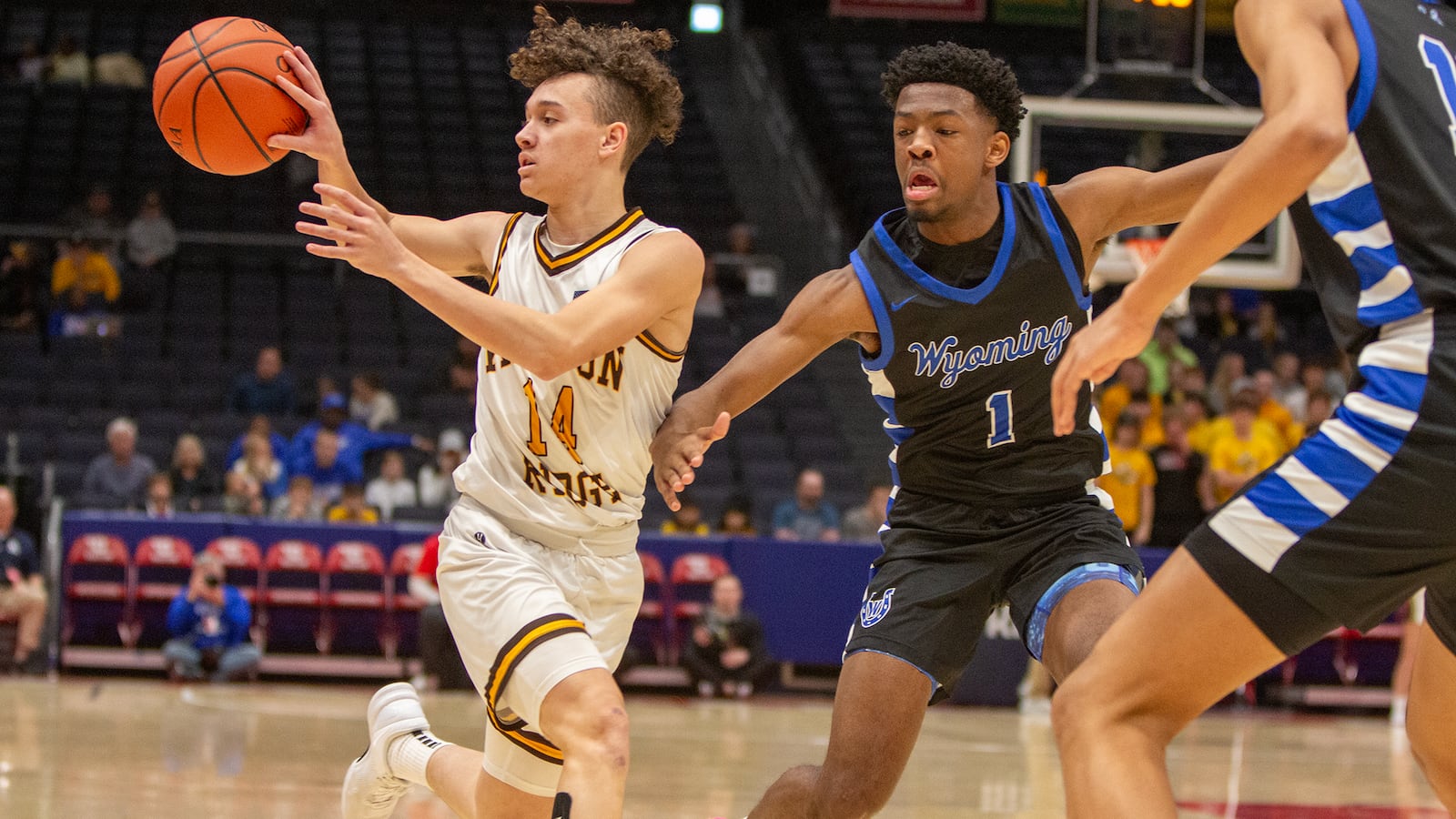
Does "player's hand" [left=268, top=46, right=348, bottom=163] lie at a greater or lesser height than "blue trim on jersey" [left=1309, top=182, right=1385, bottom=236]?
greater

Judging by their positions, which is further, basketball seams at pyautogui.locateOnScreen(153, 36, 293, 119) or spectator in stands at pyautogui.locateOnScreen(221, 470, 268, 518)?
spectator in stands at pyautogui.locateOnScreen(221, 470, 268, 518)

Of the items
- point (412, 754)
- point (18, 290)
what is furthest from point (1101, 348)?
point (18, 290)

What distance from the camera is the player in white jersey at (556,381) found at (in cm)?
336

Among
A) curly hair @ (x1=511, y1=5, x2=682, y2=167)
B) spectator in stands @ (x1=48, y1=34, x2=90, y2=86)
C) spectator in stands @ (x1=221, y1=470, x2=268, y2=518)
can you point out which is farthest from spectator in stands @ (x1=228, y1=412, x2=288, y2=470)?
curly hair @ (x1=511, y1=5, x2=682, y2=167)

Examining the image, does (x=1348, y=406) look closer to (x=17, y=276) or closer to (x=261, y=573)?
(x=261, y=573)

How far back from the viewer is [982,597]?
3949 mm

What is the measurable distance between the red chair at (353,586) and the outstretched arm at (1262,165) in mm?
9029

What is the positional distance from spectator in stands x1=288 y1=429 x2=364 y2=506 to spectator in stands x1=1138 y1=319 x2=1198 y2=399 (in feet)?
20.3

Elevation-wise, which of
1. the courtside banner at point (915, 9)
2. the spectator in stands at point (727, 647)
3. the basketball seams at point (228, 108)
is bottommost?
the spectator in stands at point (727, 647)

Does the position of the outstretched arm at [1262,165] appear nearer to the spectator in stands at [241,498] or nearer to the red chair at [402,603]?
the red chair at [402,603]

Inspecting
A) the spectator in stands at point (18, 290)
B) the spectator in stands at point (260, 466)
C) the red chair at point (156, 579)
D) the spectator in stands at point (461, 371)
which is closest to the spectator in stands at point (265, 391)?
the spectator in stands at point (260, 466)

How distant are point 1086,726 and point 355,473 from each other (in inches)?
390

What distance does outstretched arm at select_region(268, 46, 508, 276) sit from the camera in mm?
3775

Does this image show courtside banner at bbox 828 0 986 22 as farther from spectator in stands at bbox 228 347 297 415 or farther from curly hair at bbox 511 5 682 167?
curly hair at bbox 511 5 682 167
